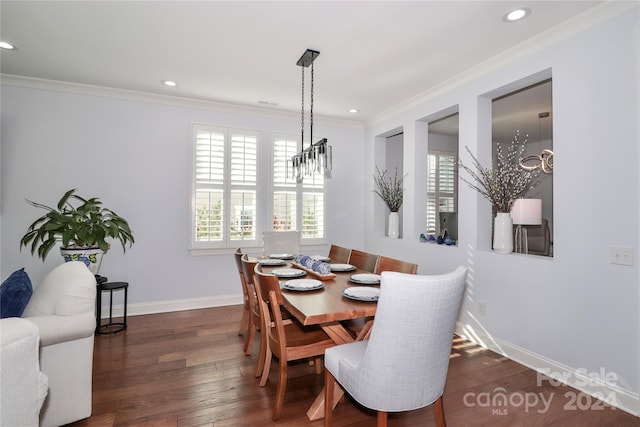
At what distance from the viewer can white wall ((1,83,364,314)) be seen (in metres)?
3.63

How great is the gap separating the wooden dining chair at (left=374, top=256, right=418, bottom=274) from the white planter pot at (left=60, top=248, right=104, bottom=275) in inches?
107

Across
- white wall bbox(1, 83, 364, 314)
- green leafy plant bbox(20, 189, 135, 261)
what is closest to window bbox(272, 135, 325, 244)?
white wall bbox(1, 83, 364, 314)

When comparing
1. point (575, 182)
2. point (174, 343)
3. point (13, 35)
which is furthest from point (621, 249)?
point (13, 35)

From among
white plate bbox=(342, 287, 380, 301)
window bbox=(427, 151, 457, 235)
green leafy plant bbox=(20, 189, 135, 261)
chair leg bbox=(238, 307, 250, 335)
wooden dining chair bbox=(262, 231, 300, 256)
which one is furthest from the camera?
window bbox=(427, 151, 457, 235)

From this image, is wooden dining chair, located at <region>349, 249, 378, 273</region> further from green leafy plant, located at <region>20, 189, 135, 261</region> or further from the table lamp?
green leafy plant, located at <region>20, 189, 135, 261</region>

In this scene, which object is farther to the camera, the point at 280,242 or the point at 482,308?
the point at 280,242

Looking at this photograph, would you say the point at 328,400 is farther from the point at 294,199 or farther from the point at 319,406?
the point at 294,199

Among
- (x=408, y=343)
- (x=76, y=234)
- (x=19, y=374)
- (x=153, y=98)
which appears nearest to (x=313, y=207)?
(x=153, y=98)

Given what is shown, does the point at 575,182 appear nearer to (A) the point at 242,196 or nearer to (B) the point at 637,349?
(B) the point at 637,349

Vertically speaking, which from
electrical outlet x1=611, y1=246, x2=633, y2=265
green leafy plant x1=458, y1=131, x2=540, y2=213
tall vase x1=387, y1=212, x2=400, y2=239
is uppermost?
green leafy plant x1=458, y1=131, x2=540, y2=213

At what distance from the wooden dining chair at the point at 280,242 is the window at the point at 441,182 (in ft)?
9.46

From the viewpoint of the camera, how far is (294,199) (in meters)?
4.87

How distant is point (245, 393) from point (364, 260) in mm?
1508

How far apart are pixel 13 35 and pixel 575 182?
4725 millimetres
